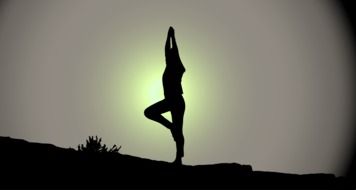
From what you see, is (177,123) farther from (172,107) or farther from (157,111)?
(157,111)

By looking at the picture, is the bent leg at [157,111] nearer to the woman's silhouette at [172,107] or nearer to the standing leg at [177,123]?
the woman's silhouette at [172,107]

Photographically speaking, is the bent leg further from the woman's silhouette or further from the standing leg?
the standing leg

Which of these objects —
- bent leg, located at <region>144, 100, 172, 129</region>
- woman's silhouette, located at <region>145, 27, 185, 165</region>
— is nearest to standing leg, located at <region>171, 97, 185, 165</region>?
woman's silhouette, located at <region>145, 27, 185, 165</region>

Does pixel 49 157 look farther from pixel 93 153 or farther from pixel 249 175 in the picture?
pixel 249 175

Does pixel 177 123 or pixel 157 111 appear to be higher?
pixel 157 111

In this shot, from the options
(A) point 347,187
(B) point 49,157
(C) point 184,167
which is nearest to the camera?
(B) point 49,157

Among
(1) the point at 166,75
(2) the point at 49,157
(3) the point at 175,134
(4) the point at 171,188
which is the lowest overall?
(4) the point at 171,188

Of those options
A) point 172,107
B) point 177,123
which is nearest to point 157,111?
point 172,107

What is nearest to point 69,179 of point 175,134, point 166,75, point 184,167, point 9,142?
point 9,142

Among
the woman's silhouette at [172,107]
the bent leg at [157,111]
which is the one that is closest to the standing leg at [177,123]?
the woman's silhouette at [172,107]

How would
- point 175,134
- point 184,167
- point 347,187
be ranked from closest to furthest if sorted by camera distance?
point 184,167, point 347,187, point 175,134

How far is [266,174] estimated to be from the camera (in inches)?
282

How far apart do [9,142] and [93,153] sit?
4.73ft

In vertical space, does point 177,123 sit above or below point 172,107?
below
